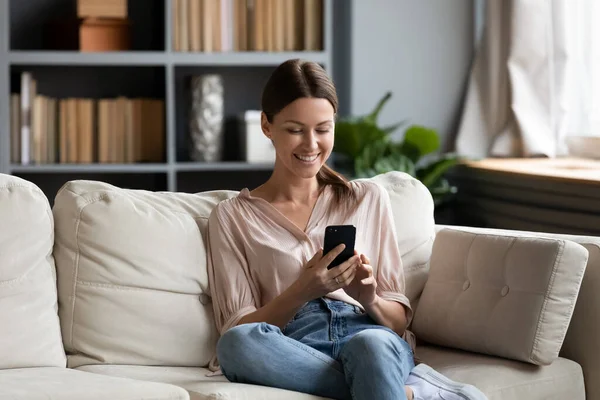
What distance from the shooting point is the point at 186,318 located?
7.54 ft

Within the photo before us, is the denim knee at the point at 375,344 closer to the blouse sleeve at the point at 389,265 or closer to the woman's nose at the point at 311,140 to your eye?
the blouse sleeve at the point at 389,265

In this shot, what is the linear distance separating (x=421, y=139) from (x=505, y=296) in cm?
181

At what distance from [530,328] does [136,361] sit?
889mm

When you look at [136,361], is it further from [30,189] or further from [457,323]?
[457,323]

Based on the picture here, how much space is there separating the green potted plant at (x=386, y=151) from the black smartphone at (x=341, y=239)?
1.86 m

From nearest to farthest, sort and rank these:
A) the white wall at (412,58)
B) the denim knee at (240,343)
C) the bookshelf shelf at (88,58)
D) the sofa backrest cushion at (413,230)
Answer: the denim knee at (240,343)
the sofa backrest cushion at (413,230)
the bookshelf shelf at (88,58)
the white wall at (412,58)

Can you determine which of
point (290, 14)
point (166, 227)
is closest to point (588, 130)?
point (290, 14)

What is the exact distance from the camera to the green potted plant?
3984 mm

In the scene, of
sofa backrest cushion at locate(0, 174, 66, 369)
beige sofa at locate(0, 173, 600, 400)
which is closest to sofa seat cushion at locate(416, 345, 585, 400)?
beige sofa at locate(0, 173, 600, 400)

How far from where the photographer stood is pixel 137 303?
2270mm

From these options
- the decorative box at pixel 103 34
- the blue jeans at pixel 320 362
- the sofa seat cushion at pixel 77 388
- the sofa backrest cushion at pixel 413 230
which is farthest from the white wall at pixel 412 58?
the sofa seat cushion at pixel 77 388

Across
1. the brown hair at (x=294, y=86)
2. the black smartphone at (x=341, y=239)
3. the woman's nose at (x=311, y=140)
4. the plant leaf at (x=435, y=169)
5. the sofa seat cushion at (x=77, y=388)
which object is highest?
the brown hair at (x=294, y=86)

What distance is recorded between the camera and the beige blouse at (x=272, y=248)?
2262 mm

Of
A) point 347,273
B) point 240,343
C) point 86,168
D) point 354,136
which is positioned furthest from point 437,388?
point 86,168
